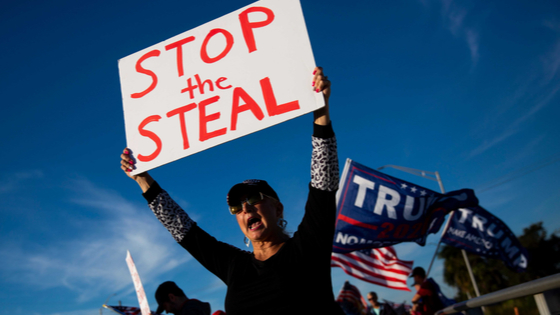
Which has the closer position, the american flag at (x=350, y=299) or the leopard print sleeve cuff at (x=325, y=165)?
the leopard print sleeve cuff at (x=325, y=165)

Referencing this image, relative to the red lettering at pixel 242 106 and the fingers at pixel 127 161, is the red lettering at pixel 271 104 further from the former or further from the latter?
the fingers at pixel 127 161

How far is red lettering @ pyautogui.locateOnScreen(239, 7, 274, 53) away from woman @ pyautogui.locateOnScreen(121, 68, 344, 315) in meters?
0.59

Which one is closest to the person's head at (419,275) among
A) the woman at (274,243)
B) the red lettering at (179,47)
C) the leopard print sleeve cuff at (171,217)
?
the woman at (274,243)

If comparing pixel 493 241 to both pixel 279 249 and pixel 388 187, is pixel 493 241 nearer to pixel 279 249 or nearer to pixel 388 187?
pixel 388 187

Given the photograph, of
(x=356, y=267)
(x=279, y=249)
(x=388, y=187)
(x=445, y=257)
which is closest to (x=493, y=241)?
(x=356, y=267)

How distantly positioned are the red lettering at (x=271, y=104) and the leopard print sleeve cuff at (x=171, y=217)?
33.4 inches

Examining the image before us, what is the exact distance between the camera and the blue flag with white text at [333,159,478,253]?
7164 millimetres

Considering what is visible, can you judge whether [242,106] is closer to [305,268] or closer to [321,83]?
[321,83]

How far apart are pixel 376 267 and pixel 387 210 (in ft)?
13.7

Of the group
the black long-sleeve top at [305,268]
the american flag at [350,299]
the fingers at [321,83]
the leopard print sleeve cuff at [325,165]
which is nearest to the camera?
the black long-sleeve top at [305,268]

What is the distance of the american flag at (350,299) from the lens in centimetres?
1437

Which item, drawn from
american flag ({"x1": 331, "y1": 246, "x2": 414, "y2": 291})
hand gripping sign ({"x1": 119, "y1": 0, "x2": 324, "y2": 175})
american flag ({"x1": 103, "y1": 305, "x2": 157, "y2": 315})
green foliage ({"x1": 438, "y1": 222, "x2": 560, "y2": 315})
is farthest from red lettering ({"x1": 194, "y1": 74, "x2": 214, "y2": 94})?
green foliage ({"x1": 438, "y1": 222, "x2": 560, "y2": 315})

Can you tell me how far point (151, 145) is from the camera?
2498 millimetres

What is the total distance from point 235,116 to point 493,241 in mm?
10772
